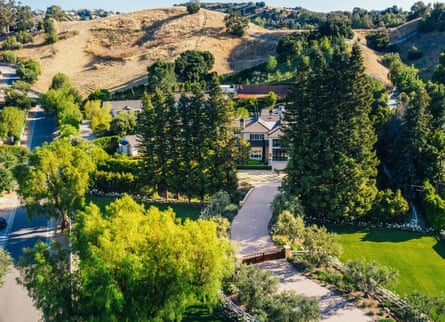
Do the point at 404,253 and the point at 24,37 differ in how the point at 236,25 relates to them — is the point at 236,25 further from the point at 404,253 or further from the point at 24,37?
the point at 404,253

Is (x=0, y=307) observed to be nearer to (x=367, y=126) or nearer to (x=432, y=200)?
(x=367, y=126)

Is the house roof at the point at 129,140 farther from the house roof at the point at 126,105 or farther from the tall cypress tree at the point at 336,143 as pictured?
the tall cypress tree at the point at 336,143

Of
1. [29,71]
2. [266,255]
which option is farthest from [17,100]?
[266,255]

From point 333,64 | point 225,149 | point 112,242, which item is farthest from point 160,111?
point 112,242

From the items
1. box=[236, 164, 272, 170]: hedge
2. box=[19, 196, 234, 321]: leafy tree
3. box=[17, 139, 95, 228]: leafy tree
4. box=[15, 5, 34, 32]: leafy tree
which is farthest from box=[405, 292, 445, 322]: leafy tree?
box=[15, 5, 34, 32]: leafy tree

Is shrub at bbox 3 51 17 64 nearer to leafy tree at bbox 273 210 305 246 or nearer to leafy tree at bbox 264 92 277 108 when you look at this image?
leafy tree at bbox 264 92 277 108

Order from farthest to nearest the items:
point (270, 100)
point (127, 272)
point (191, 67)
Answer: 1. point (191, 67)
2. point (270, 100)
3. point (127, 272)
